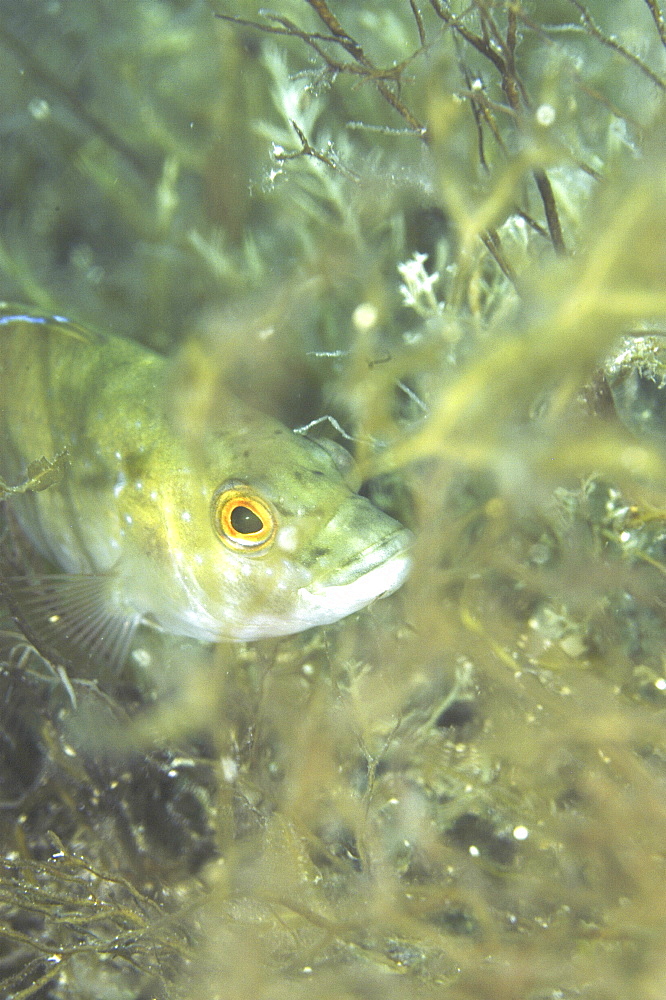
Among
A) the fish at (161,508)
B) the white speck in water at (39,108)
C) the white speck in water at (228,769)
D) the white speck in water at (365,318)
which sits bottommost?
the white speck in water at (228,769)

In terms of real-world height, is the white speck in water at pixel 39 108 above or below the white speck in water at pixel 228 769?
above

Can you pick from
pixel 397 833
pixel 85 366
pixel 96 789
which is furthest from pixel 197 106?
pixel 397 833

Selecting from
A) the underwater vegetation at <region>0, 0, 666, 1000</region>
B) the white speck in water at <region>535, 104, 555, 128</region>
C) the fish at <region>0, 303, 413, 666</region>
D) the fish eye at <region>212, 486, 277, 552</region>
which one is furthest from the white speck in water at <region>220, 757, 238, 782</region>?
the white speck in water at <region>535, 104, 555, 128</region>

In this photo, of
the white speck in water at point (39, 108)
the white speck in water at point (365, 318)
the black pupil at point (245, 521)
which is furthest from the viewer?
the white speck in water at point (39, 108)

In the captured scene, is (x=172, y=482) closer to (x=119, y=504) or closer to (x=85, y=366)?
(x=119, y=504)

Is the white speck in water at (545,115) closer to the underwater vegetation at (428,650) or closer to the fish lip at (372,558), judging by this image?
the underwater vegetation at (428,650)

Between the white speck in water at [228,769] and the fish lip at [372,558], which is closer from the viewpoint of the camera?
the fish lip at [372,558]

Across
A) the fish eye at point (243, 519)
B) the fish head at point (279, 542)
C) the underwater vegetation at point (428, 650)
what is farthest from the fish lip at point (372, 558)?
the fish eye at point (243, 519)

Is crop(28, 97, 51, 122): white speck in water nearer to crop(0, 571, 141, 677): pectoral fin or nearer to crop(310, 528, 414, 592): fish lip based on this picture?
crop(0, 571, 141, 677): pectoral fin
